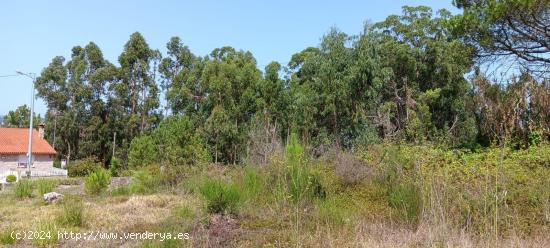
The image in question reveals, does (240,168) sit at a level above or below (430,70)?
below

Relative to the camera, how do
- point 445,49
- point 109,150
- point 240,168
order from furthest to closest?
point 109,150 < point 445,49 < point 240,168

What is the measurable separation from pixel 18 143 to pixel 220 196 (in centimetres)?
3402

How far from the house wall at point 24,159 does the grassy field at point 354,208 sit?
29.9m

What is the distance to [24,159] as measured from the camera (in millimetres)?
33875

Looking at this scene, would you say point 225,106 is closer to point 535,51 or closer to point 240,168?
point 535,51

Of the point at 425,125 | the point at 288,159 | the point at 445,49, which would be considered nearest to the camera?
the point at 288,159

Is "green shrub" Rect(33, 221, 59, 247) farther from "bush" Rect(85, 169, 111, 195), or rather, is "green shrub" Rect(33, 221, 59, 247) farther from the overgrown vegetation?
"bush" Rect(85, 169, 111, 195)

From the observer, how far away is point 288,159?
18.6ft

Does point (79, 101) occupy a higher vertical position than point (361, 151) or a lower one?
higher

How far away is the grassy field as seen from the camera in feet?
14.4

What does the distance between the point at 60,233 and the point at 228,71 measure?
15228mm

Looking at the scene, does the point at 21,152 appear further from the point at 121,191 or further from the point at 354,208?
the point at 354,208

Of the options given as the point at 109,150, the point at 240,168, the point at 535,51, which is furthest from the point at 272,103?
the point at 109,150

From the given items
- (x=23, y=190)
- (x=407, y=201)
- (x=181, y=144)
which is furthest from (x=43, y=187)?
(x=407, y=201)
